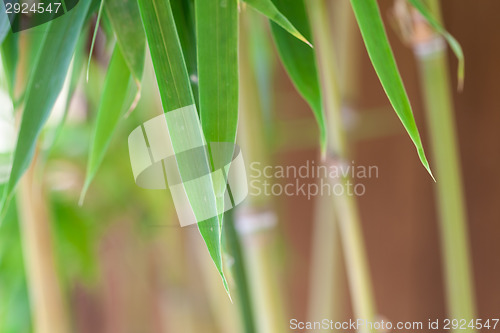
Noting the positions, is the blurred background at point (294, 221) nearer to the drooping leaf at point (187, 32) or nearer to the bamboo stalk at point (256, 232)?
the bamboo stalk at point (256, 232)

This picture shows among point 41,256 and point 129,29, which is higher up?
point 129,29

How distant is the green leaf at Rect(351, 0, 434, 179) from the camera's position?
0.81ft

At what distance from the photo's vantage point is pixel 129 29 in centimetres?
28

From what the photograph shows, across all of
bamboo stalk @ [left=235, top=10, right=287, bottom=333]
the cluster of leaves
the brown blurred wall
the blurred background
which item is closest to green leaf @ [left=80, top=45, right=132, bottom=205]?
the cluster of leaves

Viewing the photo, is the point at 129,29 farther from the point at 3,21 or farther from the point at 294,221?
the point at 294,221

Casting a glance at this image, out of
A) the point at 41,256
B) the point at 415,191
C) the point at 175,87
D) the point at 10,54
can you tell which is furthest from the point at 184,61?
the point at 415,191

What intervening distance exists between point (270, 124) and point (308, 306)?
0.32 metres

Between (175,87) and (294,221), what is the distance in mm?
638

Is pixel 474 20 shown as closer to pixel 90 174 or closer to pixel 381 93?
pixel 381 93

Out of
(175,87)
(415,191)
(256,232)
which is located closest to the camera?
(175,87)

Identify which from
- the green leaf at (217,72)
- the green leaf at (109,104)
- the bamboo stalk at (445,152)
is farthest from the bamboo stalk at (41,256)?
the bamboo stalk at (445,152)

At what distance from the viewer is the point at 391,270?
76cm

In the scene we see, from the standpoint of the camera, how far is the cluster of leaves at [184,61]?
0.76 ft

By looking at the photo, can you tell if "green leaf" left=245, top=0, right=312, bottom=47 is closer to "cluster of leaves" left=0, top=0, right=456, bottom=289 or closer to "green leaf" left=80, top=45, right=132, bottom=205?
"cluster of leaves" left=0, top=0, right=456, bottom=289
